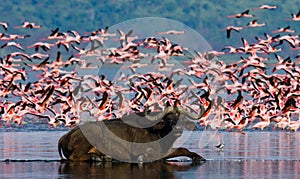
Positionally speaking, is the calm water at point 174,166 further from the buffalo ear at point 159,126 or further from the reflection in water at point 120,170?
the buffalo ear at point 159,126

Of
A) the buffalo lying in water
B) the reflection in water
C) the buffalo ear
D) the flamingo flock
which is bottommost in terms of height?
the reflection in water

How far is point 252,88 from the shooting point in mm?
52656

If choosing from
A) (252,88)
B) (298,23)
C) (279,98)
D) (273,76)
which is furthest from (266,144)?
(298,23)

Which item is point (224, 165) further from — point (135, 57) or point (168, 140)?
point (135, 57)

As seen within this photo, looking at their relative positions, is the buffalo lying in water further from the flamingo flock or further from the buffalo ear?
the flamingo flock

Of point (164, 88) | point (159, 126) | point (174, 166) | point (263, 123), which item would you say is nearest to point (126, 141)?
point (159, 126)

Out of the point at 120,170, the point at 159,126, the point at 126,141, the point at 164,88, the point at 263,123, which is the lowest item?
→ the point at 120,170

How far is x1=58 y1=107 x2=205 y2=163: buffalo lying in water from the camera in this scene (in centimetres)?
3006

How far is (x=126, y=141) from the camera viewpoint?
99.6ft

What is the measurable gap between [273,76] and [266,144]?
918 cm

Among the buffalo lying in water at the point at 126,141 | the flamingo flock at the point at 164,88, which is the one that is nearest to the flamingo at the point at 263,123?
the flamingo flock at the point at 164,88

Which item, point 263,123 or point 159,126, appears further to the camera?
point 263,123

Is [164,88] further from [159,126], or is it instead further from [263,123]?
[159,126]

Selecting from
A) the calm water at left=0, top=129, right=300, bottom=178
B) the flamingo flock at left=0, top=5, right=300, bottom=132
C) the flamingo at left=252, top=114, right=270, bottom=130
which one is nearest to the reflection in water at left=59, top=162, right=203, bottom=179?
the calm water at left=0, top=129, right=300, bottom=178
